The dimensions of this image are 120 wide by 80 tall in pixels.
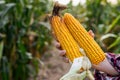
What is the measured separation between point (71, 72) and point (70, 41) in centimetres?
14

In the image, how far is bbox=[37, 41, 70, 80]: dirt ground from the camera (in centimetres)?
432

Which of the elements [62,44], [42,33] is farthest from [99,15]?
[62,44]

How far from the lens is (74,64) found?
4.53 ft

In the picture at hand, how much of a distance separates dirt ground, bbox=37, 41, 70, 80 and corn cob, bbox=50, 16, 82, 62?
277cm

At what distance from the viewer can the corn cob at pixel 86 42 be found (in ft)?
4.72

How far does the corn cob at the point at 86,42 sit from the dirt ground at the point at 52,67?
2.79m

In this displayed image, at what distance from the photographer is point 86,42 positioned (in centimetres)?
145

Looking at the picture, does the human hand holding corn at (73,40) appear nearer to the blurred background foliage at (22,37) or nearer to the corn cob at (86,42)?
the corn cob at (86,42)

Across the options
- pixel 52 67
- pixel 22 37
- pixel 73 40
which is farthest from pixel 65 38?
pixel 52 67

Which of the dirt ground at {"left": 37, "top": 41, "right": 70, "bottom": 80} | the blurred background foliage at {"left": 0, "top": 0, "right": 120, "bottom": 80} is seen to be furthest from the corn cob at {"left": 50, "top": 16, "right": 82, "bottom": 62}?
the dirt ground at {"left": 37, "top": 41, "right": 70, "bottom": 80}

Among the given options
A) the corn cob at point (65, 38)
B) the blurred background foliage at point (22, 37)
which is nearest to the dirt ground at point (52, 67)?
the blurred background foliage at point (22, 37)

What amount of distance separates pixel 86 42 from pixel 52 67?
319cm

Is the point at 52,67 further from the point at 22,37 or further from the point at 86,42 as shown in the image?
the point at 86,42

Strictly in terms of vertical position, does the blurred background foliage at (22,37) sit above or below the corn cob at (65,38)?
above
